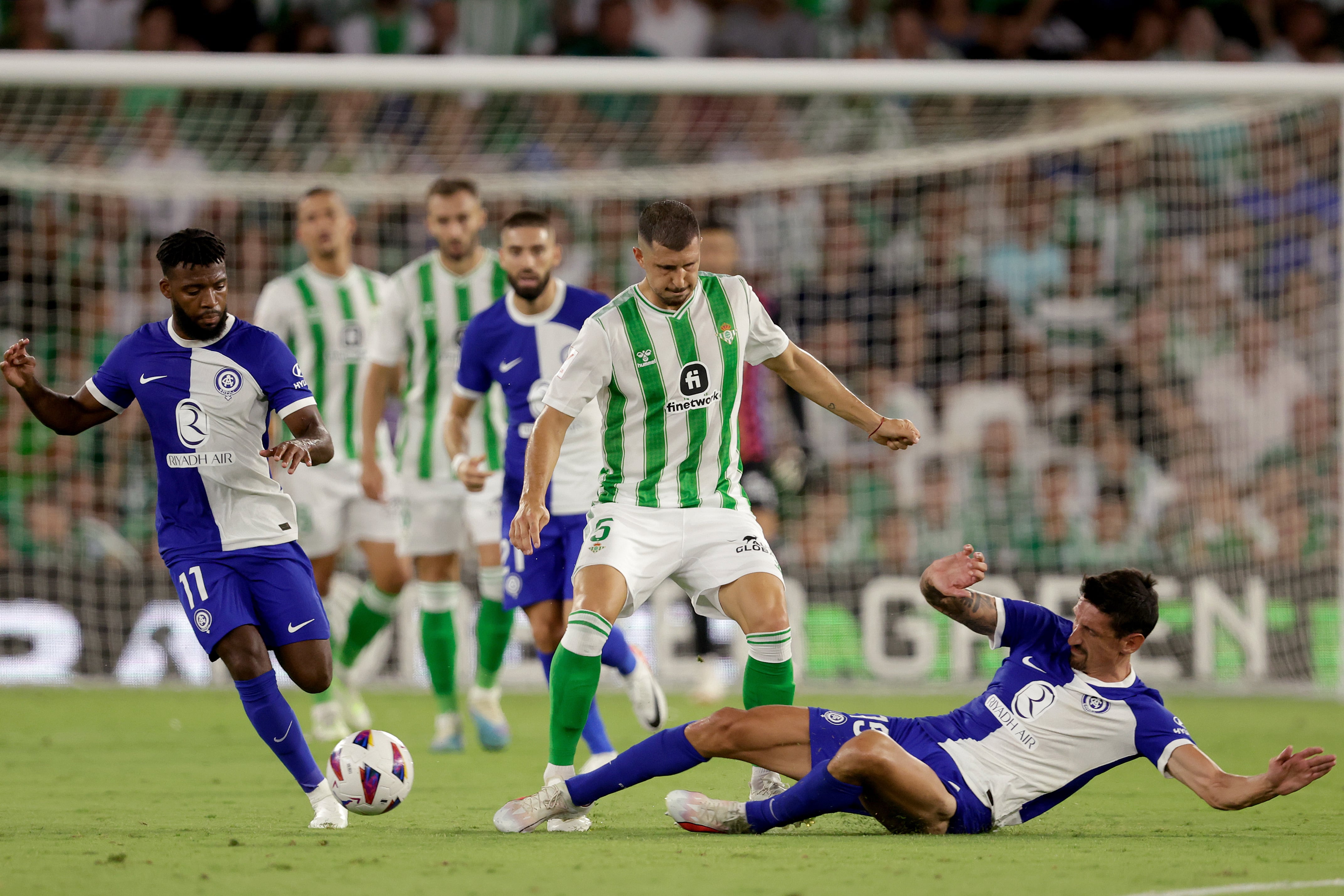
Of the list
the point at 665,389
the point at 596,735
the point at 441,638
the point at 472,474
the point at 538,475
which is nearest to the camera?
the point at 538,475

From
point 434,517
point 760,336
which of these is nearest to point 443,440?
point 434,517

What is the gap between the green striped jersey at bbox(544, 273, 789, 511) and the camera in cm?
520

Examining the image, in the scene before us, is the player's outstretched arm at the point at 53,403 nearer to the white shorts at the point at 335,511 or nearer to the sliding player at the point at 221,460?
the sliding player at the point at 221,460

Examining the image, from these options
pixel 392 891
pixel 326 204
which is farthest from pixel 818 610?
pixel 392 891

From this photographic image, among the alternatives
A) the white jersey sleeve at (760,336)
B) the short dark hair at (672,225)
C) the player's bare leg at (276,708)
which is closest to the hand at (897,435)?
the white jersey sleeve at (760,336)

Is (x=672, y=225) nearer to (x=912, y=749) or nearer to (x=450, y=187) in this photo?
(x=912, y=749)

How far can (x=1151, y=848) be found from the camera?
4605 millimetres

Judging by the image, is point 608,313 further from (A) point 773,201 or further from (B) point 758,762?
(A) point 773,201

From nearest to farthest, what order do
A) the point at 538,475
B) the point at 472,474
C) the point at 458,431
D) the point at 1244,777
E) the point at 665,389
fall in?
1. the point at 1244,777
2. the point at 538,475
3. the point at 665,389
4. the point at 472,474
5. the point at 458,431

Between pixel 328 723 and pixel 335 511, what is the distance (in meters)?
1.10

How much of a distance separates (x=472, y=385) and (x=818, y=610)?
4630 millimetres

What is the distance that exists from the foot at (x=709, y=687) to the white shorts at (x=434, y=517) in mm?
2075

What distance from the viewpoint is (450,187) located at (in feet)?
24.4

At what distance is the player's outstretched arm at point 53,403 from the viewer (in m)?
5.02
